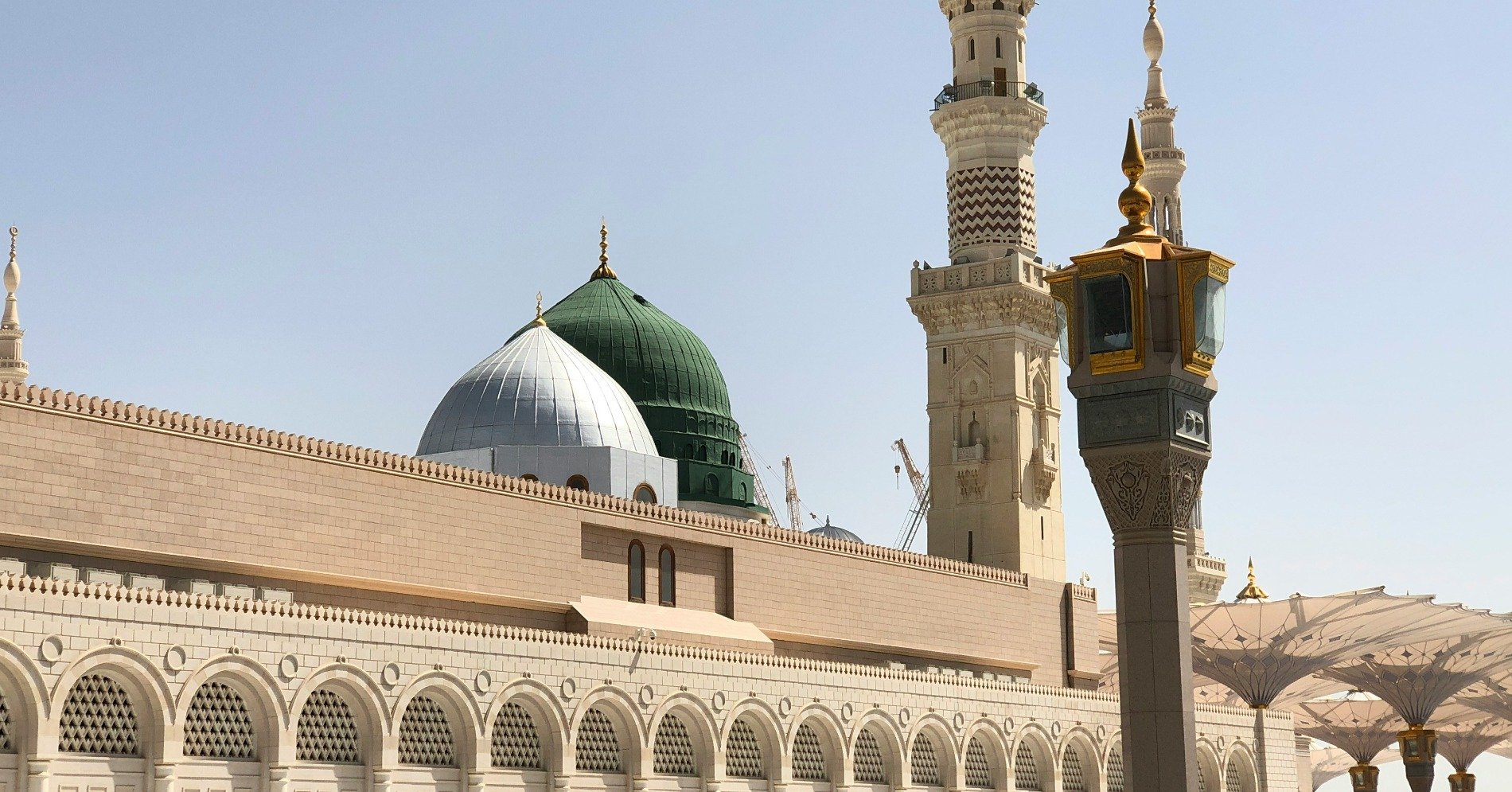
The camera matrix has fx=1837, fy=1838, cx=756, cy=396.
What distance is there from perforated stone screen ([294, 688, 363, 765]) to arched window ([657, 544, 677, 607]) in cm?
978

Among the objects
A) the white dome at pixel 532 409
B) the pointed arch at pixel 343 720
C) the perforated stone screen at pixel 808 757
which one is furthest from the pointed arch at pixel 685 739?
the white dome at pixel 532 409

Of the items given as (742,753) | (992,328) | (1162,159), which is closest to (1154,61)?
(1162,159)

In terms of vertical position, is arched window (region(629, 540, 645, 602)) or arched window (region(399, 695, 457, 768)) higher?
arched window (region(629, 540, 645, 602))

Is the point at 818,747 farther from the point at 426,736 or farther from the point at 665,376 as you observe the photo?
the point at 665,376

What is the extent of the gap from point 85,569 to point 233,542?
8.81ft

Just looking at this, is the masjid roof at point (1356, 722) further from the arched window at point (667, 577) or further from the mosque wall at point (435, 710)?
the arched window at point (667, 577)

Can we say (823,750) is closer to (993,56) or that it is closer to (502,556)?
(502,556)

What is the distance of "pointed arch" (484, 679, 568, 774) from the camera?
30.1 meters

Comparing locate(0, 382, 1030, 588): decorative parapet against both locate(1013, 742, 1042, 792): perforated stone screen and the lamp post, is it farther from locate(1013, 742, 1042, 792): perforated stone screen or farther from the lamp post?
the lamp post

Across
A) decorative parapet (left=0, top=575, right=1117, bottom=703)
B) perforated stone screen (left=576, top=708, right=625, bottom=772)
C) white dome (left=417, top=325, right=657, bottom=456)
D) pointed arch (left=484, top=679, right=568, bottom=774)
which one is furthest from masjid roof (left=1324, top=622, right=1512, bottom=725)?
pointed arch (left=484, top=679, right=568, bottom=774)

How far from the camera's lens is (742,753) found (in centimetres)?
3475

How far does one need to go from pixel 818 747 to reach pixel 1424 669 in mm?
27944

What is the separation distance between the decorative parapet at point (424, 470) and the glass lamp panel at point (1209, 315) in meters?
17.1

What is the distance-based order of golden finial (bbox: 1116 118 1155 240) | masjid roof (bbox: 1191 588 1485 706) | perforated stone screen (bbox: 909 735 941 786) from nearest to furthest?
1. golden finial (bbox: 1116 118 1155 240)
2. perforated stone screen (bbox: 909 735 941 786)
3. masjid roof (bbox: 1191 588 1485 706)
